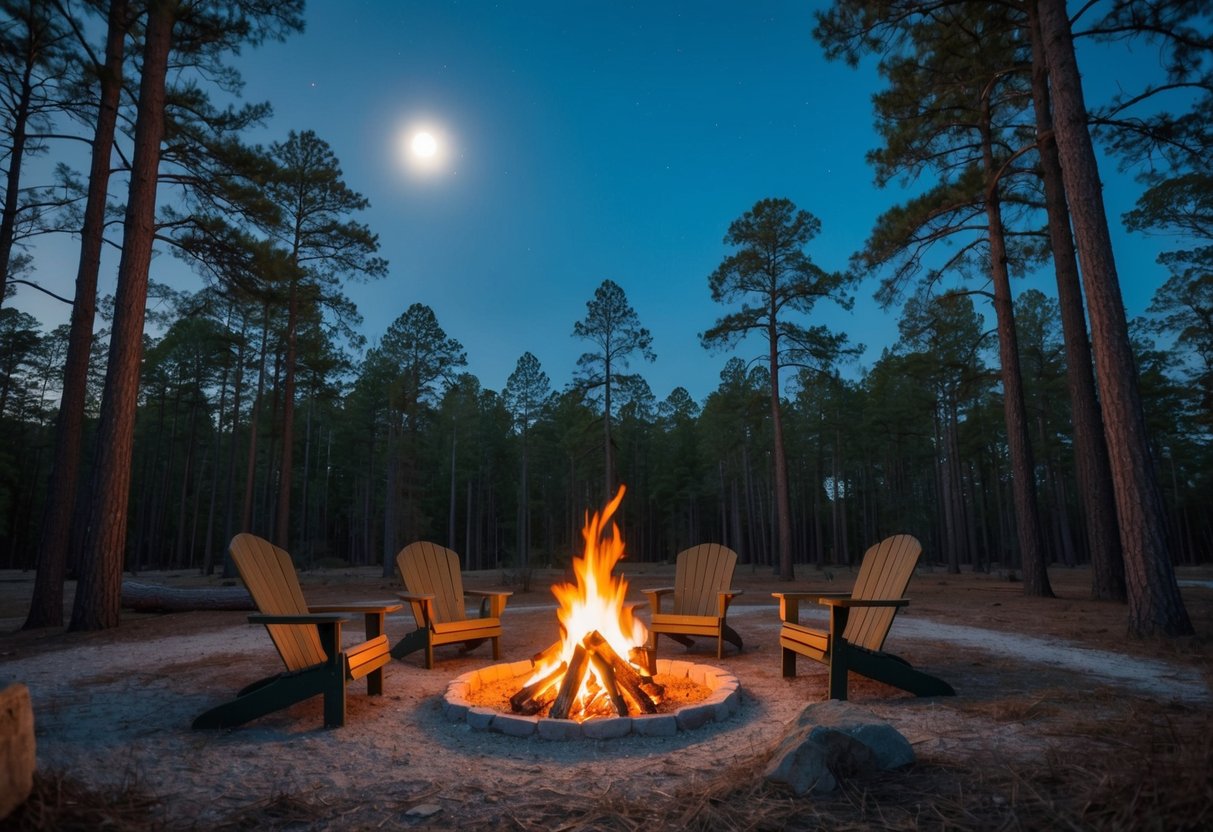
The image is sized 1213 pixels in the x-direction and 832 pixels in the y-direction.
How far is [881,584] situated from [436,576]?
3592 mm

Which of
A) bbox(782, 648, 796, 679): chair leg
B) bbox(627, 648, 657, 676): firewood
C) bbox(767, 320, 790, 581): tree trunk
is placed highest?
bbox(767, 320, 790, 581): tree trunk

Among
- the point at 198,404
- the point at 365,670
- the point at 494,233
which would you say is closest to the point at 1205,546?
the point at 494,233

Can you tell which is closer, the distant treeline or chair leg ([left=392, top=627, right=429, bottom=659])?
chair leg ([left=392, top=627, right=429, bottom=659])

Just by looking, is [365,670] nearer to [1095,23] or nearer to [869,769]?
[869,769]

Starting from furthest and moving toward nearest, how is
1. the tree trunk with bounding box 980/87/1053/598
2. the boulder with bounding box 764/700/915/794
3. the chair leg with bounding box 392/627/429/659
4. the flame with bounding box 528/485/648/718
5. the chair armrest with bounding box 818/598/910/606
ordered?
the tree trunk with bounding box 980/87/1053/598 < the chair leg with bounding box 392/627/429/659 < the flame with bounding box 528/485/648/718 < the chair armrest with bounding box 818/598/910/606 < the boulder with bounding box 764/700/915/794

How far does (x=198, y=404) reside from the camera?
24312 mm

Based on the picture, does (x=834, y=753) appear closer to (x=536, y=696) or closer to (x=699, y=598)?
(x=536, y=696)

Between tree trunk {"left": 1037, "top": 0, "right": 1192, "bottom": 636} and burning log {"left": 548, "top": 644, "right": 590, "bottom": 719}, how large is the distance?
532 cm

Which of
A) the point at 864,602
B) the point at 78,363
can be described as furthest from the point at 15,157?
the point at 864,602

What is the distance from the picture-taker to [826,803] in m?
2.16

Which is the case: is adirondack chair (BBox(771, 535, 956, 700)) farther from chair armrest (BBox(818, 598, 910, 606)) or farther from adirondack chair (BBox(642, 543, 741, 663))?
adirondack chair (BBox(642, 543, 741, 663))

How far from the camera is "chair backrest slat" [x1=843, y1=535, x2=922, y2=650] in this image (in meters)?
3.94

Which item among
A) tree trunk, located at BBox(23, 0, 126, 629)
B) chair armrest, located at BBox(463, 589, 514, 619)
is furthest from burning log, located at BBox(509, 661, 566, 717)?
tree trunk, located at BBox(23, 0, 126, 629)

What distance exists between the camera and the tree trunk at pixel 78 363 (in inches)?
288
